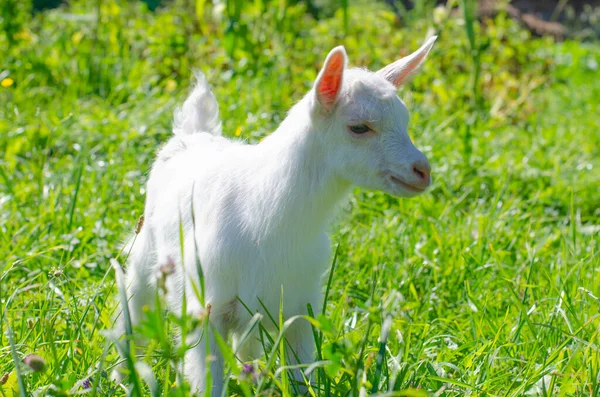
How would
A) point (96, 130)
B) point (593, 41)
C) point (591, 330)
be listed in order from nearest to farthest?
1. point (591, 330)
2. point (96, 130)
3. point (593, 41)

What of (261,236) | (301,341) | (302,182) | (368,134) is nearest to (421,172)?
(368,134)

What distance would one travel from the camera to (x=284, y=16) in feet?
18.9

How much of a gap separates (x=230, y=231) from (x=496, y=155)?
10.1 ft

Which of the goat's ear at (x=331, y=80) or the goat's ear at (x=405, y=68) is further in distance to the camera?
the goat's ear at (x=405, y=68)

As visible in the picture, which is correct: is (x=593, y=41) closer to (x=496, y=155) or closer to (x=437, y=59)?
(x=437, y=59)

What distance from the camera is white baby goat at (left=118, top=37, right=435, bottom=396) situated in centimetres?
229

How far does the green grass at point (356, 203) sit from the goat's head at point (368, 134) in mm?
336

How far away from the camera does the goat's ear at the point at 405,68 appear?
253cm

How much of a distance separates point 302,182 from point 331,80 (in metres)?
0.32

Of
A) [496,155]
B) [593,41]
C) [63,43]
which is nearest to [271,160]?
[496,155]

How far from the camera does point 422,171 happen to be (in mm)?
2279

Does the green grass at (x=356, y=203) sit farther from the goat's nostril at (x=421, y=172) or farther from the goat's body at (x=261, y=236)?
the goat's nostril at (x=421, y=172)

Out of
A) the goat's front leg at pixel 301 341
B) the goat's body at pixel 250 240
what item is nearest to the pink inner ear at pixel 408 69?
the goat's body at pixel 250 240

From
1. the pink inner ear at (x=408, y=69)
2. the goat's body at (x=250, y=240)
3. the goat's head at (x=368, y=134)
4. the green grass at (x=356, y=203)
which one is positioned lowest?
the green grass at (x=356, y=203)
